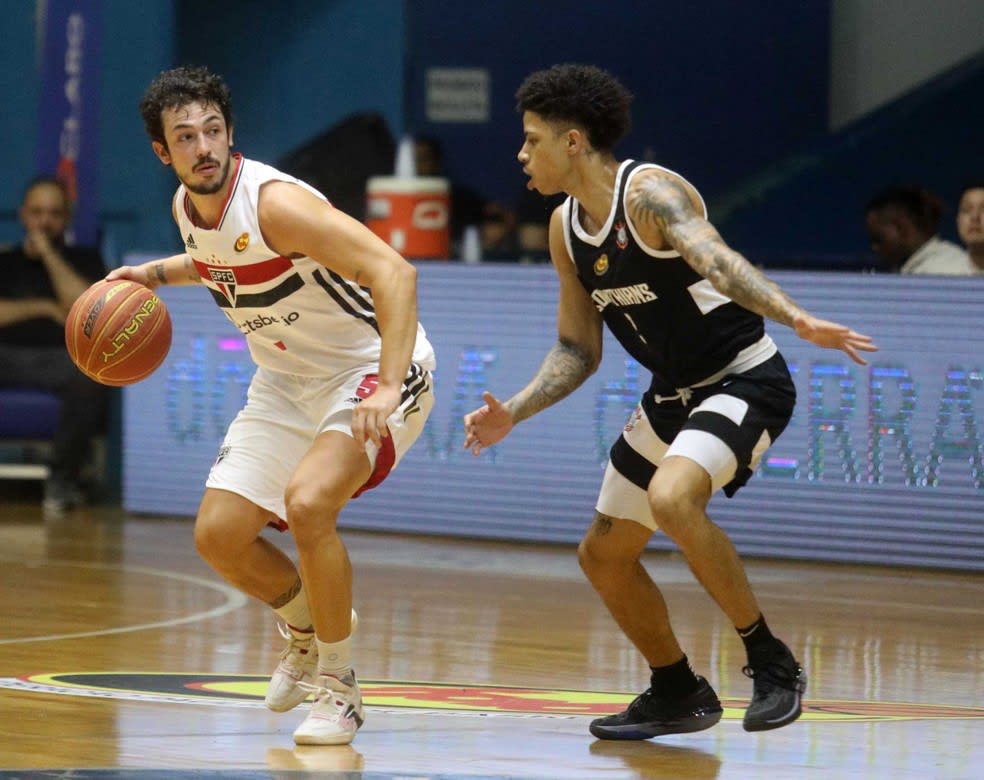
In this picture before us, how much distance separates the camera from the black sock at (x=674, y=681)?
5078 millimetres

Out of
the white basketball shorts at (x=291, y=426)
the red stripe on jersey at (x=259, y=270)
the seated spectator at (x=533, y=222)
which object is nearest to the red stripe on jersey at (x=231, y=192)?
the red stripe on jersey at (x=259, y=270)

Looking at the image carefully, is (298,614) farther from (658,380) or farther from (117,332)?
(658,380)

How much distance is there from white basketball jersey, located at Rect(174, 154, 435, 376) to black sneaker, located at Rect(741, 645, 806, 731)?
1.29 metres

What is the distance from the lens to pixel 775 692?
468 cm

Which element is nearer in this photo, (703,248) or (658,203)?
(703,248)

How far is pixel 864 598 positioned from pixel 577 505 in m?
1.76

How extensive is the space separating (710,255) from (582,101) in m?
0.59

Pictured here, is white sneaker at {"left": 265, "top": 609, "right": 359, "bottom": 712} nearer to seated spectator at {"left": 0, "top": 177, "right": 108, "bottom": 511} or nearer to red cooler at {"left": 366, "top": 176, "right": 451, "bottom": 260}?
red cooler at {"left": 366, "top": 176, "right": 451, "bottom": 260}

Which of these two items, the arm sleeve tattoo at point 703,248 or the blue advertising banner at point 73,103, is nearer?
the arm sleeve tattoo at point 703,248

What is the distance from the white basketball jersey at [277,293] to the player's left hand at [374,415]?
1.52ft

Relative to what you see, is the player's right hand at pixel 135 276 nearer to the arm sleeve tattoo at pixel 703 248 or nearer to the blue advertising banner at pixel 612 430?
the arm sleeve tattoo at pixel 703 248

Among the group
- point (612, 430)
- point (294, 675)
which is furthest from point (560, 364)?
point (612, 430)

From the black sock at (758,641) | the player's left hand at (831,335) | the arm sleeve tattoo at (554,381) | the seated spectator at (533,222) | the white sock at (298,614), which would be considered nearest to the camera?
the player's left hand at (831,335)

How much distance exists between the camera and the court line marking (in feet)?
22.2
